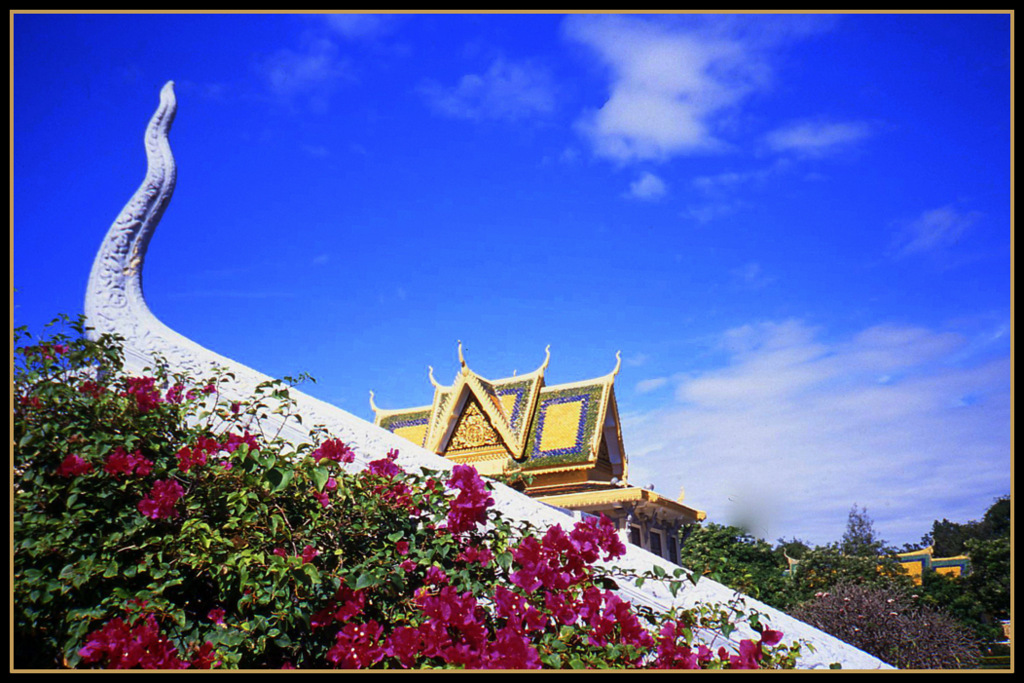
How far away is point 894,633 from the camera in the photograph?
29.5 ft

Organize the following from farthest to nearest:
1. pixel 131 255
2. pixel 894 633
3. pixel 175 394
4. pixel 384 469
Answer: pixel 894 633 → pixel 131 255 → pixel 175 394 → pixel 384 469

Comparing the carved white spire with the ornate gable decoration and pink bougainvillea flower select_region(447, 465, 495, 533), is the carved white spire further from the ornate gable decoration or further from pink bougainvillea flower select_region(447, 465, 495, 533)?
the ornate gable decoration

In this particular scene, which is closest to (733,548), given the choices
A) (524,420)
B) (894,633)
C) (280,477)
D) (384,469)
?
(524,420)

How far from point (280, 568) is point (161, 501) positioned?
1.61ft

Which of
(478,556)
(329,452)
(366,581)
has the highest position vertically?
(329,452)

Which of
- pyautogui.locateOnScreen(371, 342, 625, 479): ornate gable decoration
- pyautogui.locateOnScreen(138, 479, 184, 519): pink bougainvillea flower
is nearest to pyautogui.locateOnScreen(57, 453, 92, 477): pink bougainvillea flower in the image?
pyautogui.locateOnScreen(138, 479, 184, 519): pink bougainvillea flower

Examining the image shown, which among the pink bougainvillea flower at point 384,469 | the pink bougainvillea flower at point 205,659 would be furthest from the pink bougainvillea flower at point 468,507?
the pink bougainvillea flower at point 205,659

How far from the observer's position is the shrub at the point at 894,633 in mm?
8719

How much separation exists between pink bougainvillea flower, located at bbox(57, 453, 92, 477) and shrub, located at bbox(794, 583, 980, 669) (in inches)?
364

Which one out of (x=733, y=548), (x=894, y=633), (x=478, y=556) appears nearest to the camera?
(x=478, y=556)

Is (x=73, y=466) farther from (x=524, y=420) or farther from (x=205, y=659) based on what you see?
(x=524, y=420)

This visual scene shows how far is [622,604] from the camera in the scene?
213 cm

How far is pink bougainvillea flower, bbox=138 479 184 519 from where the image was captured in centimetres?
210

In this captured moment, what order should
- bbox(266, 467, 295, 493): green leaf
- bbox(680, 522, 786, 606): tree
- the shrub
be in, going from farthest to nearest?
bbox(680, 522, 786, 606): tree → the shrub → bbox(266, 467, 295, 493): green leaf
